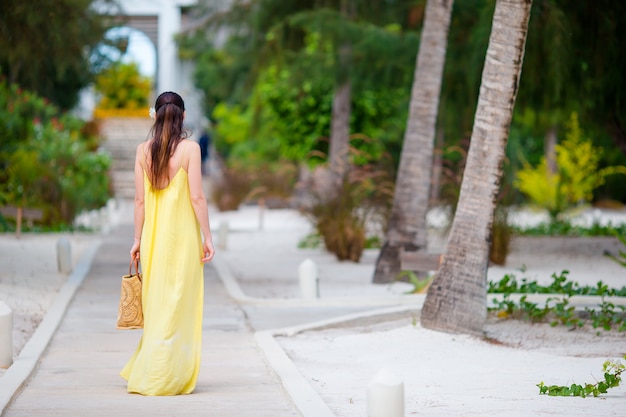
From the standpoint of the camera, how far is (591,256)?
1803cm

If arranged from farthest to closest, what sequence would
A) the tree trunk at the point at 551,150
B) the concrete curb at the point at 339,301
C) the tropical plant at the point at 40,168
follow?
the tree trunk at the point at 551,150 < the tropical plant at the point at 40,168 < the concrete curb at the point at 339,301

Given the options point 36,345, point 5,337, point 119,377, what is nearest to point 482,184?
point 119,377

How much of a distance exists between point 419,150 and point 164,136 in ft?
23.2

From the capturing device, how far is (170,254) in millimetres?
7633

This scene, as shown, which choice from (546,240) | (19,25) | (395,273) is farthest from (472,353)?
(546,240)

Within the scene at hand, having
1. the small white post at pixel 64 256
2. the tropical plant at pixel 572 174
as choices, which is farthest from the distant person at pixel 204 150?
the small white post at pixel 64 256

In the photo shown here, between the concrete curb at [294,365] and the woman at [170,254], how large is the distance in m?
0.65

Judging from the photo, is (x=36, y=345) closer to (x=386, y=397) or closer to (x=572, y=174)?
(x=386, y=397)

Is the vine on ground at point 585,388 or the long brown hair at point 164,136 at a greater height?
→ the long brown hair at point 164,136

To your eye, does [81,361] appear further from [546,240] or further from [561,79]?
[546,240]

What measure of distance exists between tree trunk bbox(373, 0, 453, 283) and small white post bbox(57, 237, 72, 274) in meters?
3.69

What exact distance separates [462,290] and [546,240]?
1100cm

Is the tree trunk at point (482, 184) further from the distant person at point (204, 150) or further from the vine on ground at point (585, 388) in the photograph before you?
the distant person at point (204, 150)

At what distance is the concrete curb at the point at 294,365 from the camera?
23.0 feet
